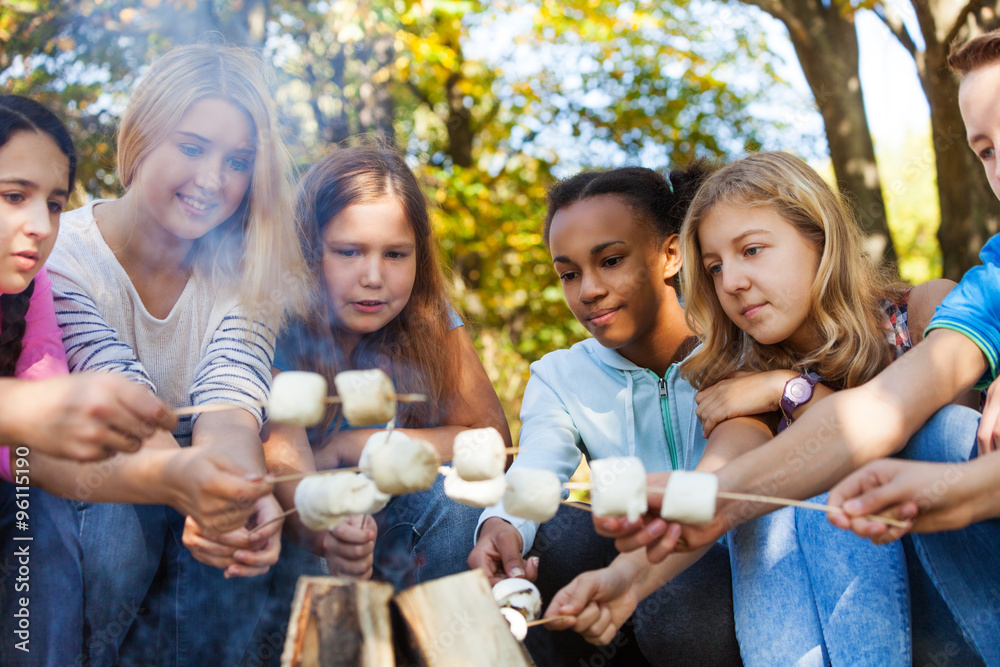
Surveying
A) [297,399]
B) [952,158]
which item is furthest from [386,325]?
[952,158]

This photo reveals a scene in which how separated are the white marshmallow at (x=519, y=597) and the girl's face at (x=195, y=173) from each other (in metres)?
1.39

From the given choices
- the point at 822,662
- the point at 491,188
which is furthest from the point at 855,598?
the point at 491,188

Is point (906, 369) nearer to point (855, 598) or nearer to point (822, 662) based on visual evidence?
point (855, 598)

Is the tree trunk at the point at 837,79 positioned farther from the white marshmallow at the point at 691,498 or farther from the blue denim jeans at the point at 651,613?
the white marshmallow at the point at 691,498

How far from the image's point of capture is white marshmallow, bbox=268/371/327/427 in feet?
4.69

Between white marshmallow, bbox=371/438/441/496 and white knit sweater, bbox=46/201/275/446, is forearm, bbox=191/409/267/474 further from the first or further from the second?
white marshmallow, bbox=371/438/441/496

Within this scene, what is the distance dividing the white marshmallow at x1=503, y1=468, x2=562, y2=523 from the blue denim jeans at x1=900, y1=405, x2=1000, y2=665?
2.96 ft

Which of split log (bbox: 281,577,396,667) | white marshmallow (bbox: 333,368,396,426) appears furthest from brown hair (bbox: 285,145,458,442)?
split log (bbox: 281,577,396,667)

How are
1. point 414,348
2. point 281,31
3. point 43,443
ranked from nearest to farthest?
point 43,443 < point 414,348 < point 281,31

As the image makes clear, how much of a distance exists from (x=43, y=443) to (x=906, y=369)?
1.86 metres

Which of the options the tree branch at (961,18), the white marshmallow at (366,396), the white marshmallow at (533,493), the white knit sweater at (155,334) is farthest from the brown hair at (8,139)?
the tree branch at (961,18)

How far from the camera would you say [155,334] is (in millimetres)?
2217

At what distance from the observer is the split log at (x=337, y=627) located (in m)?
1.26

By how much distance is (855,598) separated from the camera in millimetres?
1734
